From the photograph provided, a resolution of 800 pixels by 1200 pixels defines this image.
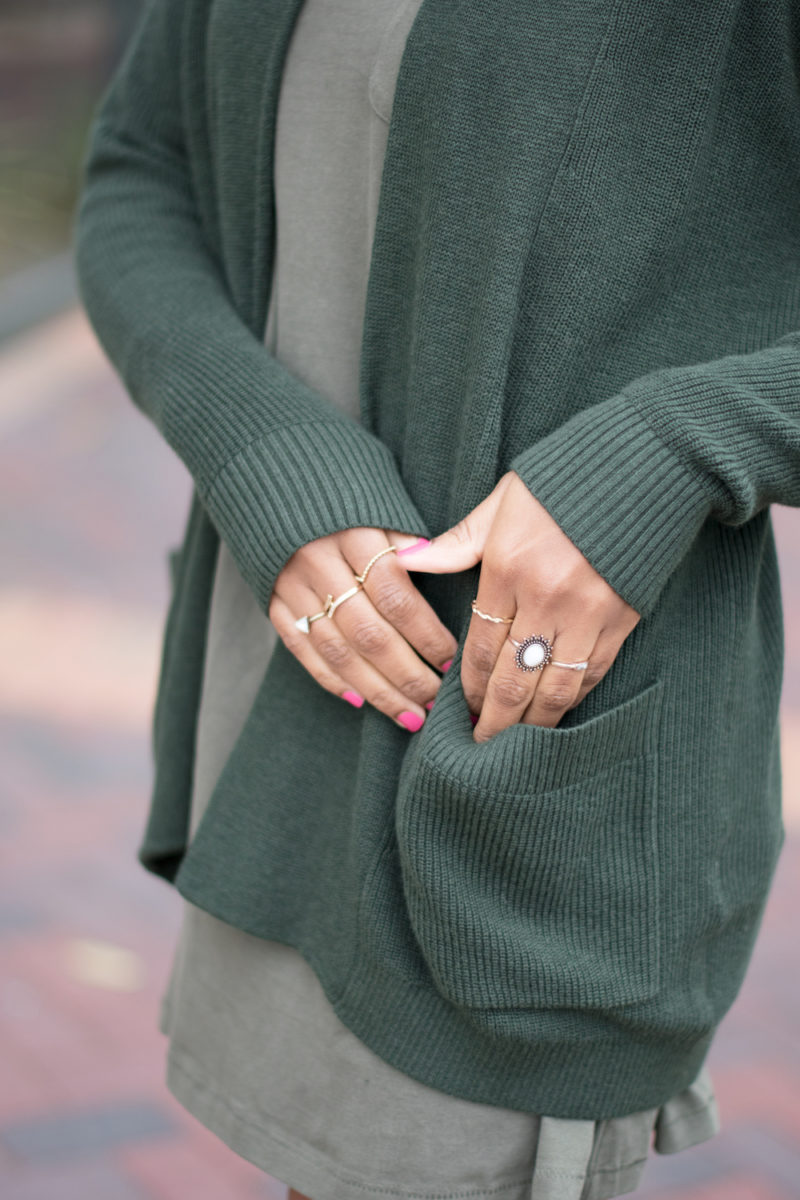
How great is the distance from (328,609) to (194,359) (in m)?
0.29

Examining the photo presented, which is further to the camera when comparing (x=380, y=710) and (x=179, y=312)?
(x=179, y=312)

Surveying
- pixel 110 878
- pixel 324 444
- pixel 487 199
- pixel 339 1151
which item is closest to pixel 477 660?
pixel 324 444

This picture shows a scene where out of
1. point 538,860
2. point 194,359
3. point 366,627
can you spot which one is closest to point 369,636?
point 366,627

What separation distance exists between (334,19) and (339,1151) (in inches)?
37.9

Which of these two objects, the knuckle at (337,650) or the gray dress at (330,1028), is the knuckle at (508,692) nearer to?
the knuckle at (337,650)

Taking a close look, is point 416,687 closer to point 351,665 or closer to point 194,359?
point 351,665

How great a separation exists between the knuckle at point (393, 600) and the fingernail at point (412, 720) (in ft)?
0.26

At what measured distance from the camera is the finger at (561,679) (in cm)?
87

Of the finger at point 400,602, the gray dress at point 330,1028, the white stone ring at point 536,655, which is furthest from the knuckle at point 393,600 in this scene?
the gray dress at point 330,1028

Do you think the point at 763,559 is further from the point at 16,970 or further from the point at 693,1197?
the point at 16,970

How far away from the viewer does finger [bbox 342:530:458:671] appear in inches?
36.7

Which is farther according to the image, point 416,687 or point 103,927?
point 103,927

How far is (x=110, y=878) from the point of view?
2.61 metres

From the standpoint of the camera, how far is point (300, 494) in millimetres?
945
